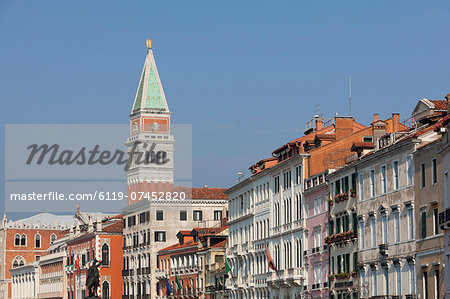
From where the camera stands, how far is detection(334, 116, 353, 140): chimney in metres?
78.4

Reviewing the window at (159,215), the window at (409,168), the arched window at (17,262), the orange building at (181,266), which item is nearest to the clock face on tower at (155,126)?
the arched window at (17,262)

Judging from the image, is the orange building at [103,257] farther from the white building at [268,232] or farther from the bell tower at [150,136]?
the bell tower at [150,136]

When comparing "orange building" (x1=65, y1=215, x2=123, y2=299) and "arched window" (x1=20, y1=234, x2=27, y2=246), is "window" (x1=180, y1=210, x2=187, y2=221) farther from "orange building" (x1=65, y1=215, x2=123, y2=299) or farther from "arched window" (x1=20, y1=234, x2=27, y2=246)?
"arched window" (x1=20, y1=234, x2=27, y2=246)

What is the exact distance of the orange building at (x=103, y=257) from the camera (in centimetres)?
13175

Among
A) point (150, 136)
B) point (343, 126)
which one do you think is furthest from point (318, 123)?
point (150, 136)

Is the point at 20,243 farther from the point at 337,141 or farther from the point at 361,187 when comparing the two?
the point at 361,187

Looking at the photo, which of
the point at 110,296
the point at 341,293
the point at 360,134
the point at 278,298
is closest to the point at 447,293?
the point at 341,293

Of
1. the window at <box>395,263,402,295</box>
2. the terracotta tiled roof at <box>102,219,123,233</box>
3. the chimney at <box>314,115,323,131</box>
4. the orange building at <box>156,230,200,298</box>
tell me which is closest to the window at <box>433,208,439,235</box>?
the window at <box>395,263,402,295</box>

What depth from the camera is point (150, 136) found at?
619ft

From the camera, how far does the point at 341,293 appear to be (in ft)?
223

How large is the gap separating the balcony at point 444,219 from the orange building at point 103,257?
84458 millimetres

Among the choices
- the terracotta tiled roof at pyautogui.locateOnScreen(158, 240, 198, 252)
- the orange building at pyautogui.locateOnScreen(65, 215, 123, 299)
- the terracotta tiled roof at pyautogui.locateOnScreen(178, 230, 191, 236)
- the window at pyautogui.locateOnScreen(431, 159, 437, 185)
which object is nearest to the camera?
the window at pyautogui.locateOnScreen(431, 159, 437, 185)

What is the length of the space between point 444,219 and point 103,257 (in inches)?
3475

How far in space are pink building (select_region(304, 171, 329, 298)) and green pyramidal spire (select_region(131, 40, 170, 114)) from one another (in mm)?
116954
